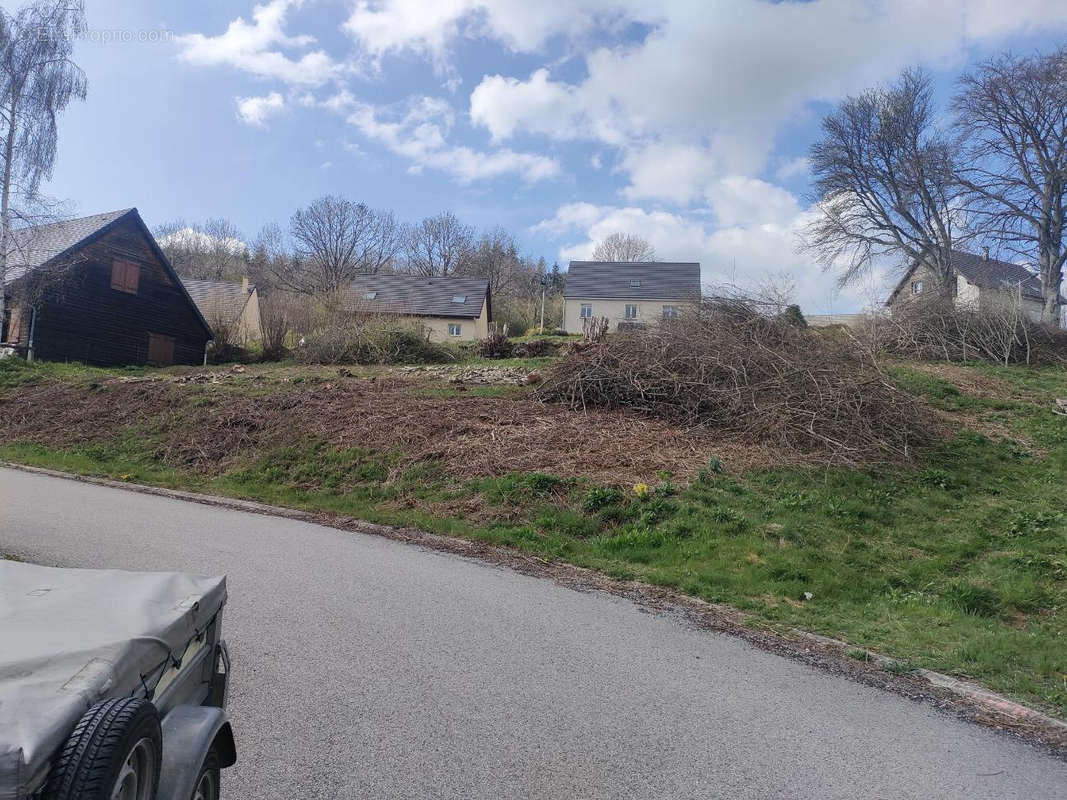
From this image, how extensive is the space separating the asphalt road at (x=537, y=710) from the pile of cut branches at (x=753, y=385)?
5832 millimetres

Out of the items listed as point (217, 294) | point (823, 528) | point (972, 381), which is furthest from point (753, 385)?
point (217, 294)

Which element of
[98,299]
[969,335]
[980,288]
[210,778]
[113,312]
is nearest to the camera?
[210,778]

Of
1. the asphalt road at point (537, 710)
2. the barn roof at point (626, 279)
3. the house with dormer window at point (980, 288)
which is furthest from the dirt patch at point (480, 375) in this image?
the barn roof at point (626, 279)

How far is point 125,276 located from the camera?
32562mm

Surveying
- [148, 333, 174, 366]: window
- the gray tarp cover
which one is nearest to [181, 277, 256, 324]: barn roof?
[148, 333, 174, 366]: window

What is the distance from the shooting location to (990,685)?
4742 mm

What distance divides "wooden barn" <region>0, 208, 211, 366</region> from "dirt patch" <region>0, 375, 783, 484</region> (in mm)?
13112

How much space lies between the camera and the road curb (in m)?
4.31

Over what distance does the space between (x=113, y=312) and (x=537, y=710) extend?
34.4 metres

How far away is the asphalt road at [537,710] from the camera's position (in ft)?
10.9

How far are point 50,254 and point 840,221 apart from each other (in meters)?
37.3

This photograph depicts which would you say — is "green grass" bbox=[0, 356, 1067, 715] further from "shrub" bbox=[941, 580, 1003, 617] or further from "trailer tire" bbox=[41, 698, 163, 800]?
"trailer tire" bbox=[41, 698, 163, 800]

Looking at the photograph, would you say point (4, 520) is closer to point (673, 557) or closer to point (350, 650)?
point (350, 650)

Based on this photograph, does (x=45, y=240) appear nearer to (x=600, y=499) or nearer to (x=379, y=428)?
(x=379, y=428)
